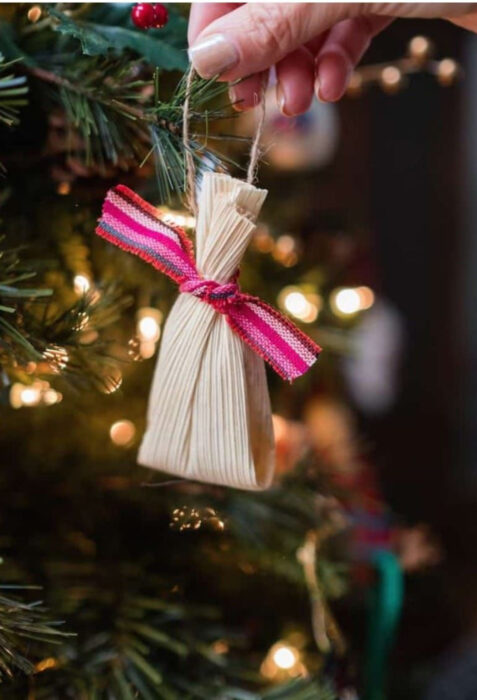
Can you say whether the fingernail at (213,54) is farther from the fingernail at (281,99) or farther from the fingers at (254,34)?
the fingernail at (281,99)

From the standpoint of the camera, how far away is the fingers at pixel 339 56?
1.78ft

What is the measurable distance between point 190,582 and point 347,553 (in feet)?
0.64

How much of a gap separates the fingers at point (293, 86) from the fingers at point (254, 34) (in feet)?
0.24

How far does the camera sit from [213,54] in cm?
42

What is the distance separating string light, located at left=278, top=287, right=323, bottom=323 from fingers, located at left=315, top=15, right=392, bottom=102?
0.21 meters

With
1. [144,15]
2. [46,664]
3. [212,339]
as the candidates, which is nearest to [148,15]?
[144,15]

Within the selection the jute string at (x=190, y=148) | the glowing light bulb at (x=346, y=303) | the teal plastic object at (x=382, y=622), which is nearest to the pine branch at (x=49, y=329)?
the jute string at (x=190, y=148)

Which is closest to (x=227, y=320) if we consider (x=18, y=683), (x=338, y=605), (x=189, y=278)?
(x=189, y=278)

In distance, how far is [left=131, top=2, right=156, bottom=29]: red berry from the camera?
1.58 ft

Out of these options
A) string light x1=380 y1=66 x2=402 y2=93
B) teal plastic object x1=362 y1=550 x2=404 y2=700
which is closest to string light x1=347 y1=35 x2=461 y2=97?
string light x1=380 y1=66 x2=402 y2=93

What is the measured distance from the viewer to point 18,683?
0.49 m

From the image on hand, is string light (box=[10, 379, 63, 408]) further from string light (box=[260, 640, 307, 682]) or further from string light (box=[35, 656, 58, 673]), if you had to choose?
string light (box=[260, 640, 307, 682])

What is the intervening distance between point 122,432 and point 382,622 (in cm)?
36

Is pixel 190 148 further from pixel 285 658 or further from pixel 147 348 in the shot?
pixel 285 658
